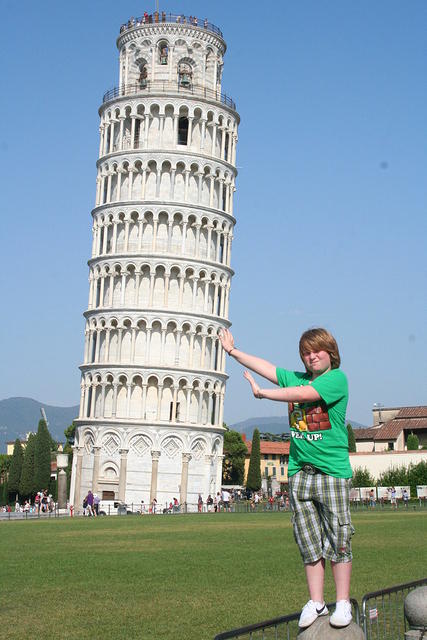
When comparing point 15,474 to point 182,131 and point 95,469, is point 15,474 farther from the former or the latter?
point 182,131

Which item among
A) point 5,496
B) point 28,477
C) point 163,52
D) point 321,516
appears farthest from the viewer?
point 5,496

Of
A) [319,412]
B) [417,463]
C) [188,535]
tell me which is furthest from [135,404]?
[319,412]

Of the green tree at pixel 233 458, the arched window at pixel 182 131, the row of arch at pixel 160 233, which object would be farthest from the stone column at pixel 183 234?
the green tree at pixel 233 458

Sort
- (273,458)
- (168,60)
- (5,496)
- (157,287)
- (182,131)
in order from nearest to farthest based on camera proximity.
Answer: (157,287) < (182,131) < (168,60) < (5,496) < (273,458)

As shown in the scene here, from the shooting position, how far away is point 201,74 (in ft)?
289

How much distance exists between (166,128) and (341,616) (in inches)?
3168

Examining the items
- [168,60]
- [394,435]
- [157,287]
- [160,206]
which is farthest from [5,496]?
[168,60]

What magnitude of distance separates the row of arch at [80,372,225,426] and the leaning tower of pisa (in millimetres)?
103

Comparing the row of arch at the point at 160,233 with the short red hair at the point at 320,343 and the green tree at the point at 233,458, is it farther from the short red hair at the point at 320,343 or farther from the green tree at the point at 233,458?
the short red hair at the point at 320,343

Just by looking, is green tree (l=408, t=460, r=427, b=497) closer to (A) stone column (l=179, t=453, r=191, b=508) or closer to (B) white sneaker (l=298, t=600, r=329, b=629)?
(A) stone column (l=179, t=453, r=191, b=508)

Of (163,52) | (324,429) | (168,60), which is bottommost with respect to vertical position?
(324,429)

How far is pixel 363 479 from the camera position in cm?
8206

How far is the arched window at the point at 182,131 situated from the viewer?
284 feet

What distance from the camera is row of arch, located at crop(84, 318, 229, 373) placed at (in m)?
81.9
